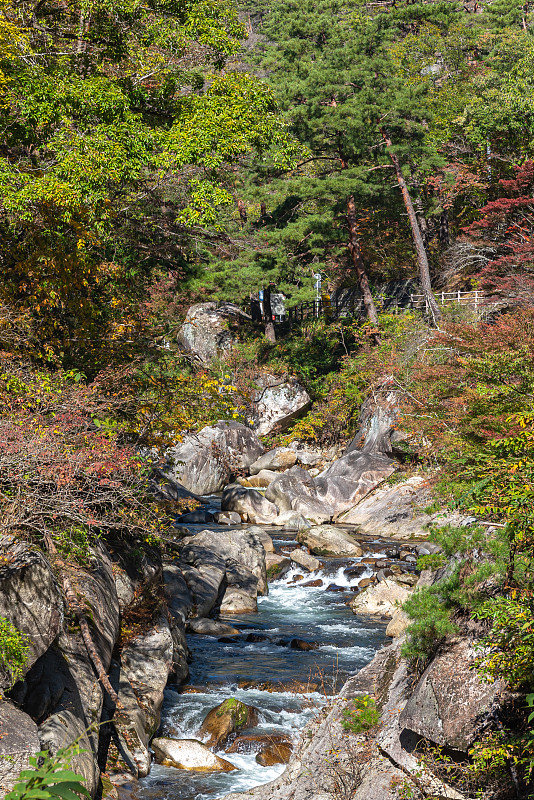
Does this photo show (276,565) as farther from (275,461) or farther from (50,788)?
(50,788)

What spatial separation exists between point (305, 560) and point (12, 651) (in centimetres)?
1198

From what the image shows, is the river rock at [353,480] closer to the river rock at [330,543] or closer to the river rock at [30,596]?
the river rock at [330,543]

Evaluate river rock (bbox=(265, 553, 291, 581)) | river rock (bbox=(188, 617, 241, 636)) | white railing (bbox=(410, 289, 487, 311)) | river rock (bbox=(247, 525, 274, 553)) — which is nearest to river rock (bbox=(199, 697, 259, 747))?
river rock (bbox=(188, 617, 241, 636))

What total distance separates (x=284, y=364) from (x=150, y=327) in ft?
69.7

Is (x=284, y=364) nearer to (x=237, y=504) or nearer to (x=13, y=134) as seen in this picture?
(x=237, y=504)

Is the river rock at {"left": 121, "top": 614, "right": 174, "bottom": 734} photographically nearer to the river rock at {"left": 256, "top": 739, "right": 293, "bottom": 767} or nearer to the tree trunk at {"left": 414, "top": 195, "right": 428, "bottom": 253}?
the river rock at {"left": 256, "top": 739, "right": 293, "bottom": 767}

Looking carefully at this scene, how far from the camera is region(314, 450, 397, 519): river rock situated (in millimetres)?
22266

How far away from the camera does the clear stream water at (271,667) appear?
25.6ft

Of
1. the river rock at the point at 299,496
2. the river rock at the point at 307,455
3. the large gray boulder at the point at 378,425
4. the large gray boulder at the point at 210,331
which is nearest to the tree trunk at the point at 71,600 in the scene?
the river rock at the point at 299,496

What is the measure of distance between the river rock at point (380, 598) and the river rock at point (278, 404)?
16368 mm

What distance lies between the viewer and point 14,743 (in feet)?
15.6

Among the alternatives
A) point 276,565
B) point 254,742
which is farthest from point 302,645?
point 276,565

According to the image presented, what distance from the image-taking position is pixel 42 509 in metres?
6.76

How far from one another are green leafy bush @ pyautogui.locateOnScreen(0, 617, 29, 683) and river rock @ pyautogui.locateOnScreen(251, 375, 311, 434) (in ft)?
82.8
